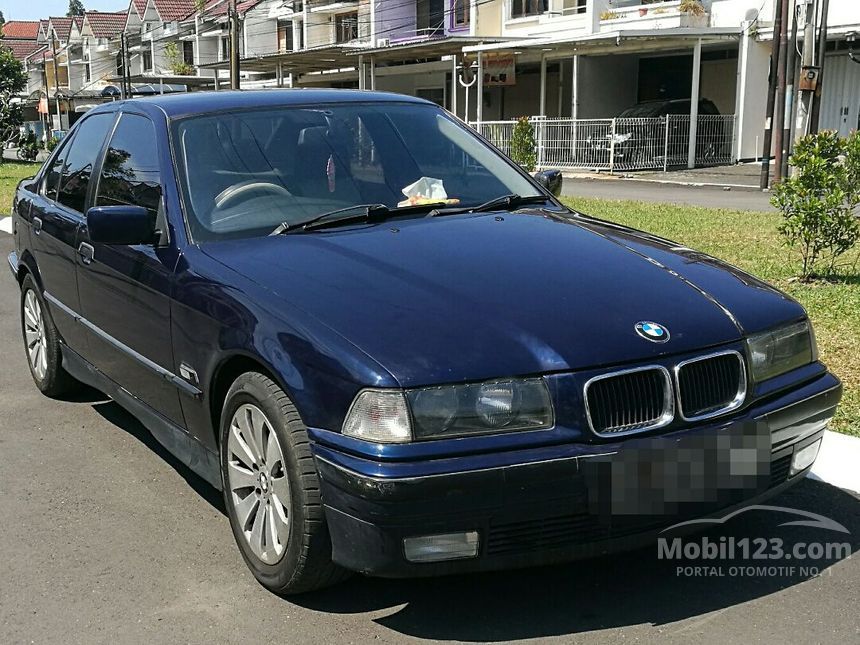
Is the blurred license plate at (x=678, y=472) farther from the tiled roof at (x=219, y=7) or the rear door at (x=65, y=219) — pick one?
the tiled roof at (x=219, y=7)

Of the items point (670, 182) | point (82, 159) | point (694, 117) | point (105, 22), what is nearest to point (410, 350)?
point (82, 159)

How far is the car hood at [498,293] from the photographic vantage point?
292cm

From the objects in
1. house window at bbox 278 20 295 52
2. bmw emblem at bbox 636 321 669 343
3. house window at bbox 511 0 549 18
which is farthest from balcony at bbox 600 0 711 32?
house window at bbox 278 20 295 52

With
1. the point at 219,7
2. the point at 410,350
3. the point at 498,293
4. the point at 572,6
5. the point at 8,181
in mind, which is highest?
the point at 219,7

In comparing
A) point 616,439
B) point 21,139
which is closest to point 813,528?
point 616,439

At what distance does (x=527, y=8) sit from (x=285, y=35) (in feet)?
88.4

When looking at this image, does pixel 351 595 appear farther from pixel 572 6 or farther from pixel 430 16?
pixel 430 16

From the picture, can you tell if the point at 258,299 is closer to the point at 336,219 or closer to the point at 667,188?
the point at 336,219

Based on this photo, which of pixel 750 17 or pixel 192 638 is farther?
pixel 750 17

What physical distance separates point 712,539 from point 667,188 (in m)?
18.7

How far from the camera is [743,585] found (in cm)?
339

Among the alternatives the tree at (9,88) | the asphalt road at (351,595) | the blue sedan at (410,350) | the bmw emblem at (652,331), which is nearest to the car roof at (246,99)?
the blue sedan at (410,350)

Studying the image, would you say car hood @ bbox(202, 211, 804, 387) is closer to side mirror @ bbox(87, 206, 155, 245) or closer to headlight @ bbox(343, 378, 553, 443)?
headlight @ bbox(343, 378, 553, 443)

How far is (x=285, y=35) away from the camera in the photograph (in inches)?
2279
